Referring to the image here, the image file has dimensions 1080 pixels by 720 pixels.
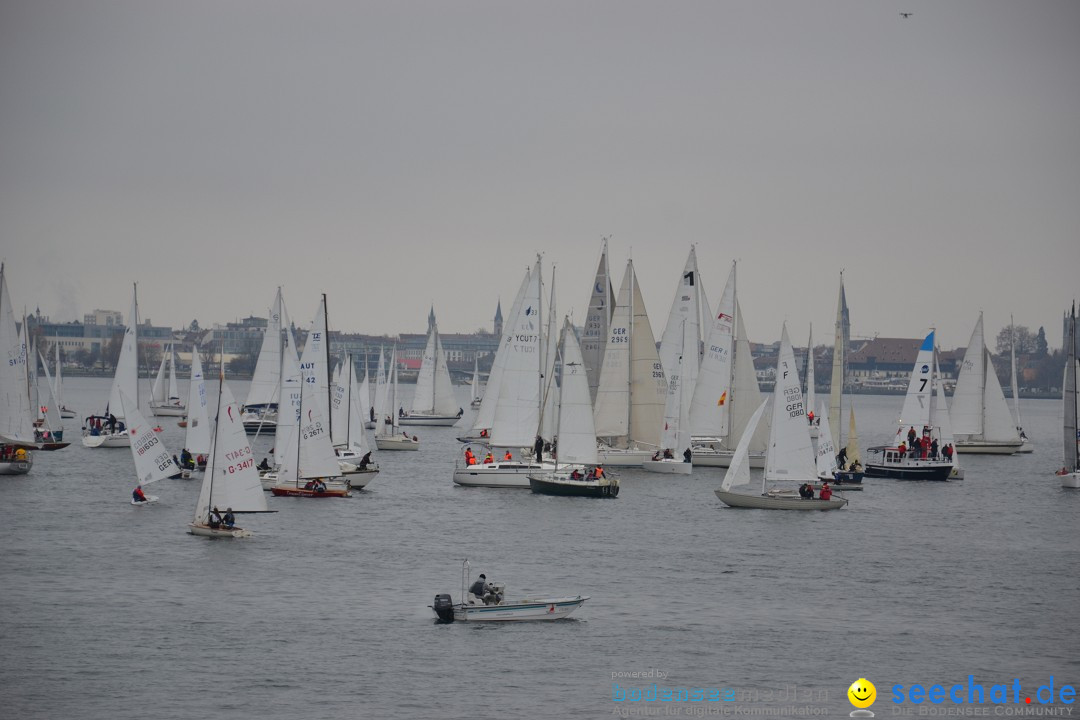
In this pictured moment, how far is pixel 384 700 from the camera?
80.9 ft

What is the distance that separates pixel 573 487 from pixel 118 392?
98.6ft

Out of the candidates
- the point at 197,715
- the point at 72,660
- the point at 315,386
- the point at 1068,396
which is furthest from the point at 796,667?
the point at 1068,396

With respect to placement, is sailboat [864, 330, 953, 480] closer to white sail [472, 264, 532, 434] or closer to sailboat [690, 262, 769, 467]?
sailboat [690, 262, 769, 467]

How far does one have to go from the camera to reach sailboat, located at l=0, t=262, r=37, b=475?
53.7m

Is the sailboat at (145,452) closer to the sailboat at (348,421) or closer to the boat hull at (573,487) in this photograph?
the sailboat at (348,421)

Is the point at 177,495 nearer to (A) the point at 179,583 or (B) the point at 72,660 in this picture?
(A) the point at 179,583

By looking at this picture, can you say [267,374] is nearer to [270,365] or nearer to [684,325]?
[270,365]

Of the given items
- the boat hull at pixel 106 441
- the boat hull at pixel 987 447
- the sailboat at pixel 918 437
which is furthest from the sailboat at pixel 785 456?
the boat hull at pixel 987 447

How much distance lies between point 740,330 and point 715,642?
126ft

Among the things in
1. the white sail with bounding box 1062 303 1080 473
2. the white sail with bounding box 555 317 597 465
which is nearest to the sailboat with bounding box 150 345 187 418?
the white sail with bounding box 555 317 597 465

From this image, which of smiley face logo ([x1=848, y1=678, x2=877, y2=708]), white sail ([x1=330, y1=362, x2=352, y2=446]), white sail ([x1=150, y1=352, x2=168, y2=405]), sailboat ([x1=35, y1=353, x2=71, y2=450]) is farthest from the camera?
white sail ([x1=150, y1=352, x2=168, y2=405])

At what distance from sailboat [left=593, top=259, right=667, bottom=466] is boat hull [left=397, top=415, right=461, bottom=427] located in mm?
45865

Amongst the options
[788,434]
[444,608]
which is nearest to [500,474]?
[788,434]

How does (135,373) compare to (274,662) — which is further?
(135,373)
